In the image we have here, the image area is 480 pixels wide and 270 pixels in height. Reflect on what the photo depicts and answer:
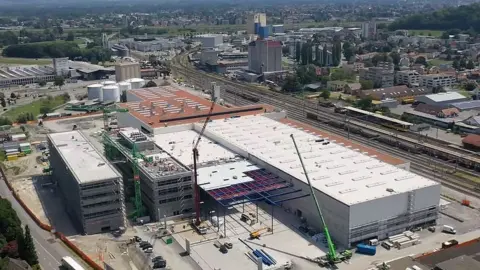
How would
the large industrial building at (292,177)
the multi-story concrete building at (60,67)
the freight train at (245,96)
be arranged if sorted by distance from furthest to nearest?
the multi-story concrete building at (60,67) < the freight train at (245,96) < the large industrial building at (292,177)

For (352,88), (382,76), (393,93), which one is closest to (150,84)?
(352,88)

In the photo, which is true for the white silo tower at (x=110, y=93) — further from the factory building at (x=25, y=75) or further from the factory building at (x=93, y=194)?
the factory building at (x=93, y=194)

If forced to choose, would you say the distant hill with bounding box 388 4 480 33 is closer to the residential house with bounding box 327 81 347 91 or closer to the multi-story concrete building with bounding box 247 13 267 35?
the multi-story concrete building with bounding box 247 13 267 35

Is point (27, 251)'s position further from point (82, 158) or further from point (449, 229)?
point (449, 229)

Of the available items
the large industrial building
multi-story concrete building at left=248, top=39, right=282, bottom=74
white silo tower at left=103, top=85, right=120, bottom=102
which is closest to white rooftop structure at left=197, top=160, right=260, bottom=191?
the large industrial building

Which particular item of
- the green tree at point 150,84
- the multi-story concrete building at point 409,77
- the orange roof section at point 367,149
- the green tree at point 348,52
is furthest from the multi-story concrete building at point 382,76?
the orange roof section at point 367,149

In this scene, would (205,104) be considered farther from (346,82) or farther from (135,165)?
(346,82)
